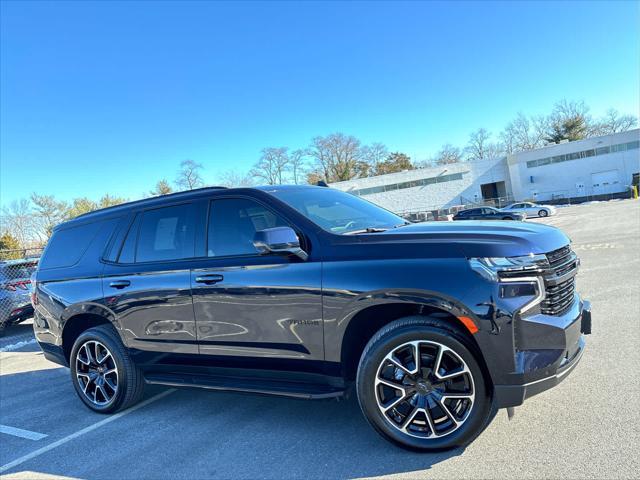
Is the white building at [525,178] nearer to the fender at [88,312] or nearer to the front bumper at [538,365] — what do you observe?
the fender at [88,312]

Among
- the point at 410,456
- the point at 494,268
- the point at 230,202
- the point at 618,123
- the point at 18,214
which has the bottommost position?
the point at 410,456

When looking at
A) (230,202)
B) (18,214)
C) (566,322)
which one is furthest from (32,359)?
(18,214)

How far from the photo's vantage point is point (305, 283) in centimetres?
306

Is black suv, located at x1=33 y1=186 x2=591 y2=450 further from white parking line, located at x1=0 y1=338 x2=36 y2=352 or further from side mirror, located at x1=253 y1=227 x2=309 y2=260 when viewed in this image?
white parking line, located at x1=0 y1=338 x2=36 y2=352

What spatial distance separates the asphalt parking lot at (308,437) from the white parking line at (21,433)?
22 millimetres

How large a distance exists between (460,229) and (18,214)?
64.6 m

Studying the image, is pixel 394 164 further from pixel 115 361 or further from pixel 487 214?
pixel 115 361

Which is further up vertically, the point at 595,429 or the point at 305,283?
the point at 305,283

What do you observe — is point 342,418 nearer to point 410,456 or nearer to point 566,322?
point 410,456

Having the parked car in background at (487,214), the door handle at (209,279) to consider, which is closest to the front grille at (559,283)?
the door handle at (209,279)

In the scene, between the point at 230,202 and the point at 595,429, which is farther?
the point at 230,202

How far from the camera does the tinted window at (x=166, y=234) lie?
12.4ft

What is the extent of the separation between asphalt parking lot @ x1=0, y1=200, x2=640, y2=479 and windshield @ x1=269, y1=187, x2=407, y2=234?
1.57 metres

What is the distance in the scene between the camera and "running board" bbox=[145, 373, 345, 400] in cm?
304
